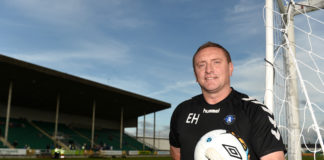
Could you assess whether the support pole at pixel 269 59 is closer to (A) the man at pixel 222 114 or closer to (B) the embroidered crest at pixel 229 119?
(A) the man at pixel 222 114

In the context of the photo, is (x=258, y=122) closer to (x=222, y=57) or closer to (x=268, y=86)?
(x=222, y=57)

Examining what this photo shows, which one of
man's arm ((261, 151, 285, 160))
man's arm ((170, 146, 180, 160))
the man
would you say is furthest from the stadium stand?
man's arm ((261, 151, 285, 160))

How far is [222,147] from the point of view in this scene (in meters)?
1.75

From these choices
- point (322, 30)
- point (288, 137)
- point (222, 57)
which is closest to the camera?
point (222, 57)

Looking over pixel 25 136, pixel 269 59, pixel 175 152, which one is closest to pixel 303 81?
pixel 269 59

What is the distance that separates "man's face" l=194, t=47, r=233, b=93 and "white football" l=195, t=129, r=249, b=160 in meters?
0.30

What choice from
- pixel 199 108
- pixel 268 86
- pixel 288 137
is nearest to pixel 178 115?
pixel 199 108

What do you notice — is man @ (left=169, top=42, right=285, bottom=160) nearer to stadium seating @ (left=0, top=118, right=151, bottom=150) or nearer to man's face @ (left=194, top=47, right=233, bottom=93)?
man's face @ (left=194, top=47, right=233, bottom=93)

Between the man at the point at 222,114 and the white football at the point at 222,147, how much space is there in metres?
0.07

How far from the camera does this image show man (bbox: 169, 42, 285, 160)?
5.79 ft

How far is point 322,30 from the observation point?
6102mm

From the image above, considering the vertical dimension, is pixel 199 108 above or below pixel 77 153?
above

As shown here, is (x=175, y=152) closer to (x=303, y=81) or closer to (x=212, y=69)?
(x=212, y=69)

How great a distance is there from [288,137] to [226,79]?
5.74 m
